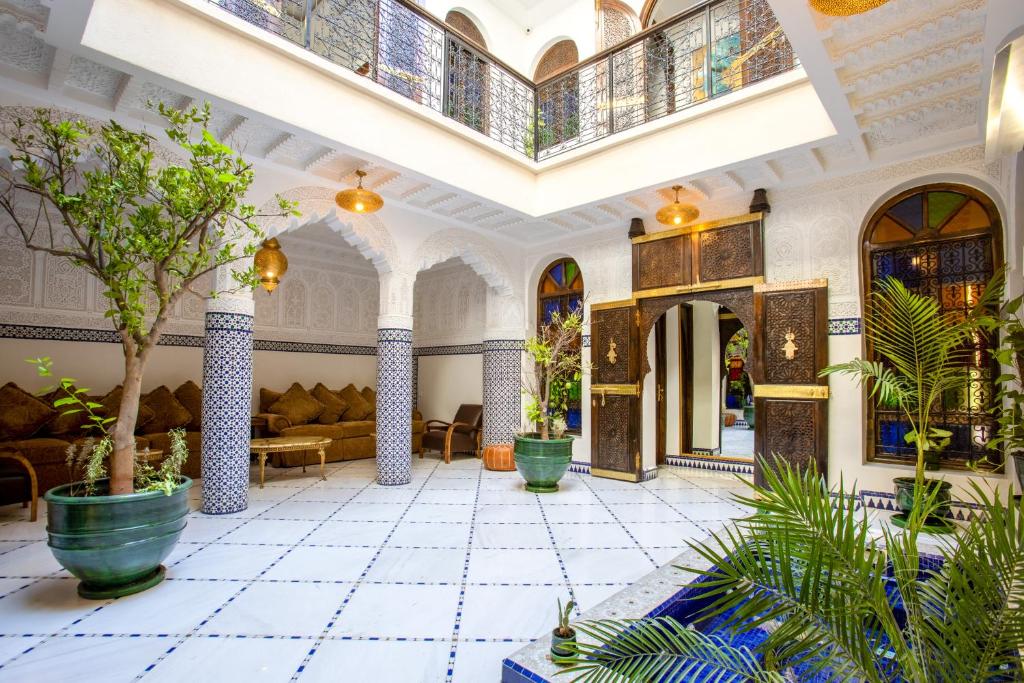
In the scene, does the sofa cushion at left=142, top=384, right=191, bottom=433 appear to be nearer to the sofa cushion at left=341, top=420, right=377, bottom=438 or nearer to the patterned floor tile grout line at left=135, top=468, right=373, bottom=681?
the sofa cushion at left=341, top=420, right=377, bottom=438

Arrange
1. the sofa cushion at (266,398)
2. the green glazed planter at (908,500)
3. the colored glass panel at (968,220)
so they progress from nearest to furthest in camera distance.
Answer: the green glazed planter at (908,500)
the colored glass panel at (968,220)
the sofa cushion at (266,398)

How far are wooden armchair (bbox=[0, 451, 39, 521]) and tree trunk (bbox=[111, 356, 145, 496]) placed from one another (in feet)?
6.86

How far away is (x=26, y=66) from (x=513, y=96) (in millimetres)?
4069

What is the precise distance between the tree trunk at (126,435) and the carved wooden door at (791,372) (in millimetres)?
4852

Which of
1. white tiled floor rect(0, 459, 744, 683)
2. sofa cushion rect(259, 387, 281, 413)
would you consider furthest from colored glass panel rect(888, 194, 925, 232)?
sofa cushion rect(259, 387, 281, 413)

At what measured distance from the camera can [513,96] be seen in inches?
228

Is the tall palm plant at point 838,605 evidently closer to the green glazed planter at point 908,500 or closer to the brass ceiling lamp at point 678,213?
the green glazed planter at point 908,500

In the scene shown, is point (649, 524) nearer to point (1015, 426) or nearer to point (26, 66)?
point (1015, 426)

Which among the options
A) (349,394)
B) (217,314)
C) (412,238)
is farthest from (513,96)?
(349,394)

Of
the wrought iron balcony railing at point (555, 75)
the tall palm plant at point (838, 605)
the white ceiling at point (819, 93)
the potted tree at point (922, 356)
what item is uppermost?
the wrought iron balcony railing at point (555, 75)

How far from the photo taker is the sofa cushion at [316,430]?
6723 mm

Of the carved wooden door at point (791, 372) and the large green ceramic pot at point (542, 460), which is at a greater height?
the carved wooden door at point (791, 372)

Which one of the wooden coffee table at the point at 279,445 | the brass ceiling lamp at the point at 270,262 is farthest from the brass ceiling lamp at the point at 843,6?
the wooden coffee table at the point at 279,445

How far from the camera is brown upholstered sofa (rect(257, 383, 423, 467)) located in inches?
267
